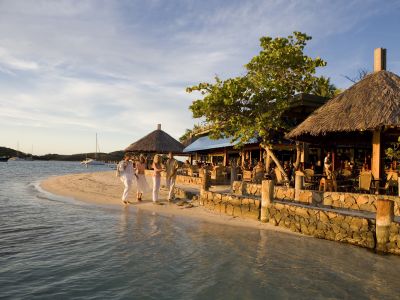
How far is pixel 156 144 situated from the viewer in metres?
26.6

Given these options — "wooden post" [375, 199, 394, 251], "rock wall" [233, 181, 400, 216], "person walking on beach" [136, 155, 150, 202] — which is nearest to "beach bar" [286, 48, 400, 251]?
"rock wall" [233, 181, 400, 216]

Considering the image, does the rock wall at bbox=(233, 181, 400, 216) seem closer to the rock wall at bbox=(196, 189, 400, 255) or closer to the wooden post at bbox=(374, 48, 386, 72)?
the rock wall at bbox=(196, 189, 400, 255)

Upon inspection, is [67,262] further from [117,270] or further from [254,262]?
[254,262]

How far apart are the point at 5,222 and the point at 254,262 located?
7.40 meters

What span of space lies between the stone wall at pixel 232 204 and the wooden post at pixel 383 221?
355 cm

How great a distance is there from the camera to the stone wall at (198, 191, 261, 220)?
1047 centimetres

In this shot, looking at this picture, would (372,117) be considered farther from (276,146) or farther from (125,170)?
(125,170)

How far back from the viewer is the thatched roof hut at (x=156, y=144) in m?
26.4

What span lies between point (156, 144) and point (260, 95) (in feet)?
45.5

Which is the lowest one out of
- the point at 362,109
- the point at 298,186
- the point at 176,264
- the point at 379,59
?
the point at 176,264

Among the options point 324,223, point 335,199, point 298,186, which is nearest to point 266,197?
point 298,186

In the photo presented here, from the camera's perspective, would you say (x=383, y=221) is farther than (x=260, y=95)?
No

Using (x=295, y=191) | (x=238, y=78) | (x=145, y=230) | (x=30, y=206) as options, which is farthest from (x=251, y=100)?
(x=30, y=206)

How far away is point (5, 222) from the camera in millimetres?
9695
